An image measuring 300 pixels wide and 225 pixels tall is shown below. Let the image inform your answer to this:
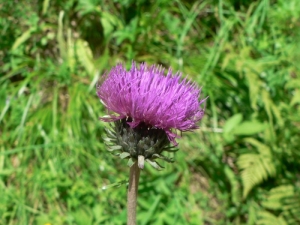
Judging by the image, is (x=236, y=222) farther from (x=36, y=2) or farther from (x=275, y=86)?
(x=36, y=2)

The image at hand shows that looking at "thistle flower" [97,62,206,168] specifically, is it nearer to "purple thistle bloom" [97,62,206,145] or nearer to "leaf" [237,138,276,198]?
"purple thistle bloom" [97,62,206,145]

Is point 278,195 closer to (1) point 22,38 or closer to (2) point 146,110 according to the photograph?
(2) point 146,110

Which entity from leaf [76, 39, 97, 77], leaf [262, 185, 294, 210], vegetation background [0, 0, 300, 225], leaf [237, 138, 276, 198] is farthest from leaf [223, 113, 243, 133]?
leaf [76, 39, 97, 77]

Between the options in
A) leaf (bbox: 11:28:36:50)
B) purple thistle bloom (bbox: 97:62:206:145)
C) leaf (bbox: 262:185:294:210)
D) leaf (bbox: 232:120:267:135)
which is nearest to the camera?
purple thistle bloom (bbox: 97:62:206:145)

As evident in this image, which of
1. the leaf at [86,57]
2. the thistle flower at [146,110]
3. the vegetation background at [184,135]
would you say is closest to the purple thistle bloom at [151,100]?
the thistle flower at [146,110]

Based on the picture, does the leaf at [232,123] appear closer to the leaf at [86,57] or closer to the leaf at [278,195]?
the leaf at [278,195]

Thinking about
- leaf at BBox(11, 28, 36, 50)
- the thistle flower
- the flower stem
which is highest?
the thistle flower

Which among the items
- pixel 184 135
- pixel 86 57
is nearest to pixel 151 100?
pixel 184 135
